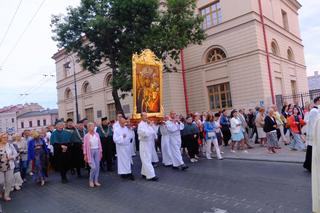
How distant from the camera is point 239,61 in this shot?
22500 millimetres

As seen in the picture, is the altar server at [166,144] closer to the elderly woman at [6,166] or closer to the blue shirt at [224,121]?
the blue shirt at [224,121]

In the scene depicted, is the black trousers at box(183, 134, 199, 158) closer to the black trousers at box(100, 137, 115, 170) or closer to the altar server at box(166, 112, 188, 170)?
the altar server at box(166, 112, 188, 170)

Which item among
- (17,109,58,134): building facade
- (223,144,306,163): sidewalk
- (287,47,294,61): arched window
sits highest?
(287,47,294,61): arched window

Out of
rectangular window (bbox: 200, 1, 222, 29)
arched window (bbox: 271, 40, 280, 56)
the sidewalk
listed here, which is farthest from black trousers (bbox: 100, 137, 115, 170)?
arched window (bbox: 271, 40, 280, 56)

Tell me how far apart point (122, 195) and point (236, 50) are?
58.0 feet

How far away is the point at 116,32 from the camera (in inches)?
712

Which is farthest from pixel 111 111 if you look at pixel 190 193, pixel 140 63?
pixel 190 193

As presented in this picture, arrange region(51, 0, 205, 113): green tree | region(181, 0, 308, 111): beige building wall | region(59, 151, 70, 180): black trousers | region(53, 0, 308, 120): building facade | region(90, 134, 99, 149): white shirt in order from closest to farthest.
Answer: region(90, 134, 99, 149): white shirt
region(59, 151, 70, 180): black trousers
region(51, 0, 205, 113): green tree
region(181, 0, 308, 111): beige building wall
region(53, 0, 308, 120): building facade

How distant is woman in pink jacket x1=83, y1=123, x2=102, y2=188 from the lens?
880 cm

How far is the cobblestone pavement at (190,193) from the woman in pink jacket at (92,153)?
334 millimetres

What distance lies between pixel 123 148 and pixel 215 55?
1645cm

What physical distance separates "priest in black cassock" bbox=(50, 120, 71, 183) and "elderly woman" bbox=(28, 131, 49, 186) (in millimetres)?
386

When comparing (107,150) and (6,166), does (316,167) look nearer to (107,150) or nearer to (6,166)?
(6,166)


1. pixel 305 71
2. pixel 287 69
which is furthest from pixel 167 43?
pixel 305 71
